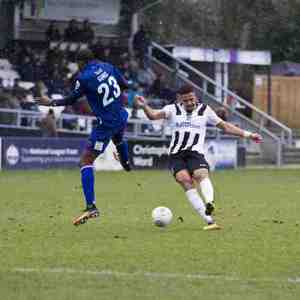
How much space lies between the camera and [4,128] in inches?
1282

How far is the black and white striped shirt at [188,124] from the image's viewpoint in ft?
45.4

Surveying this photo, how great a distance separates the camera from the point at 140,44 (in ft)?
Result: 132

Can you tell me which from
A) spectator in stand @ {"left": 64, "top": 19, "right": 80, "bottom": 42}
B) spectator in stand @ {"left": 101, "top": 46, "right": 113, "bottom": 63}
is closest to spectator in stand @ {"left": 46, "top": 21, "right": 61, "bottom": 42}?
spectator in stand @ {"left": 64, "top": 19, "right": 80, "bottom": 42}

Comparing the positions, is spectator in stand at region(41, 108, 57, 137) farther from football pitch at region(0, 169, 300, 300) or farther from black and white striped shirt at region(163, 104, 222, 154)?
black and white striped shirt at region(163, 104, 222, 154)

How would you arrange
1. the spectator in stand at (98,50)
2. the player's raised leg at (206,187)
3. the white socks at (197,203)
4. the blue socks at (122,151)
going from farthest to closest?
the blue socks at (122,151), the spectator in stand at (98,50), the white socks at (197,203), the player's raised leg at (206,187)

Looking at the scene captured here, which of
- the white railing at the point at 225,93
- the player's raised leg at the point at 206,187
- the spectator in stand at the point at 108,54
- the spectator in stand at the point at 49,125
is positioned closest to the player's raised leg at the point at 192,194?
the player's raised leg at the point at 206,187

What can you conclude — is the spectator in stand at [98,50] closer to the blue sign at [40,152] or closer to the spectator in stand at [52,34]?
the spectator in stand at [52,34]

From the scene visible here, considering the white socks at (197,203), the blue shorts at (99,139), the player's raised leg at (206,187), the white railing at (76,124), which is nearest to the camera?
the player's raised leg at (206,187)

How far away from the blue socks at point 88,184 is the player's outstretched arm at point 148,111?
1.10 meters

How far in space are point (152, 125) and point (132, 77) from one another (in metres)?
4.17

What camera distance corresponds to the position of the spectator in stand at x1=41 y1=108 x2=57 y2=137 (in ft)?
106

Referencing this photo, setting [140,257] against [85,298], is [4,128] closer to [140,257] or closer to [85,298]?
[140,257]

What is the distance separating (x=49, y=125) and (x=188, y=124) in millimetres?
18806

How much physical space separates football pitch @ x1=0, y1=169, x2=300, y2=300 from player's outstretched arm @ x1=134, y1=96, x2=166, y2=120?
145 centimetres
